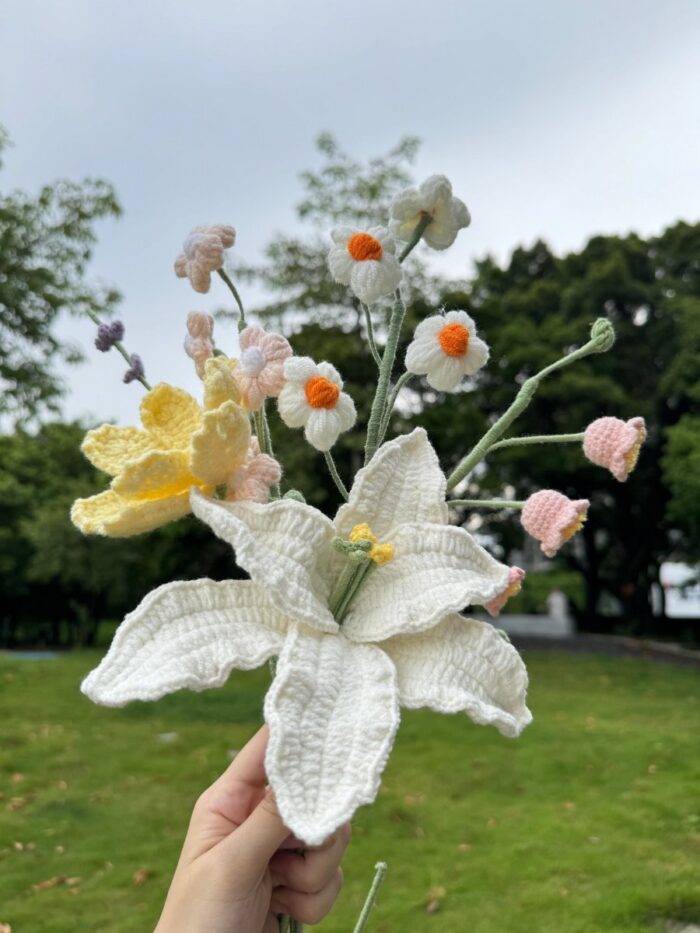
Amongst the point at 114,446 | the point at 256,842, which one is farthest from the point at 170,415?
the point at 256,842

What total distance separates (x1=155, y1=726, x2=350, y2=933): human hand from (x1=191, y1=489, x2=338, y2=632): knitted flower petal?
0.15 metres

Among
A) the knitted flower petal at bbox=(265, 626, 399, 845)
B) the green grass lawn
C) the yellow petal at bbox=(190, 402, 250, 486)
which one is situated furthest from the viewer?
the green grass lawn

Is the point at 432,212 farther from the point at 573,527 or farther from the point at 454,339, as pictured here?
the point at 573,527

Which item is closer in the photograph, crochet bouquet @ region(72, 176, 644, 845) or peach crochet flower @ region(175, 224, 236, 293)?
crochet bouquet @ region(72, 176, 644, 845)

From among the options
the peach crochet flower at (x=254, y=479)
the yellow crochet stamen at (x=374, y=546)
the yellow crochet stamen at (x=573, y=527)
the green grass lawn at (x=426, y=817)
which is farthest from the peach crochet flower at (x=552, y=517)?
the green grass lawn at (x=426, y=817)

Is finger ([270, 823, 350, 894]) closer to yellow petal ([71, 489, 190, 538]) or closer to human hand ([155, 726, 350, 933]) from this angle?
human hand ([155, 726, 350, 933])

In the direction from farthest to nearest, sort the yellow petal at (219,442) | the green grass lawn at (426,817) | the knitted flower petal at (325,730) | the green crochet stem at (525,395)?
the green grass lawn at (426,817)
the green crochet stem at (525,395)
the yellow petal at (219,442)
the knitted flower petal at (325,730)

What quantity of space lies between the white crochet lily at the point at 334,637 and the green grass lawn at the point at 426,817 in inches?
86.1

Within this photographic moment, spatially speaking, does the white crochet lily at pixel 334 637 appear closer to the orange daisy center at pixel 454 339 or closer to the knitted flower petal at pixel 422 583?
the knitted flower petal at pixel 422 583

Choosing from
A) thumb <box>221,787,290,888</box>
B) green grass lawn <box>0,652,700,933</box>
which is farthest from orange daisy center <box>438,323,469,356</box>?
green grass lawn <box>0,652,700,933</box>

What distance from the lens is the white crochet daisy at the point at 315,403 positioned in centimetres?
74

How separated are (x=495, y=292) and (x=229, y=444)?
11023 mm

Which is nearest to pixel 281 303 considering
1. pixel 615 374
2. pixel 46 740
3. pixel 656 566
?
pixel 46 740

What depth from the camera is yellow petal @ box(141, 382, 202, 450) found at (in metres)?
0.75
